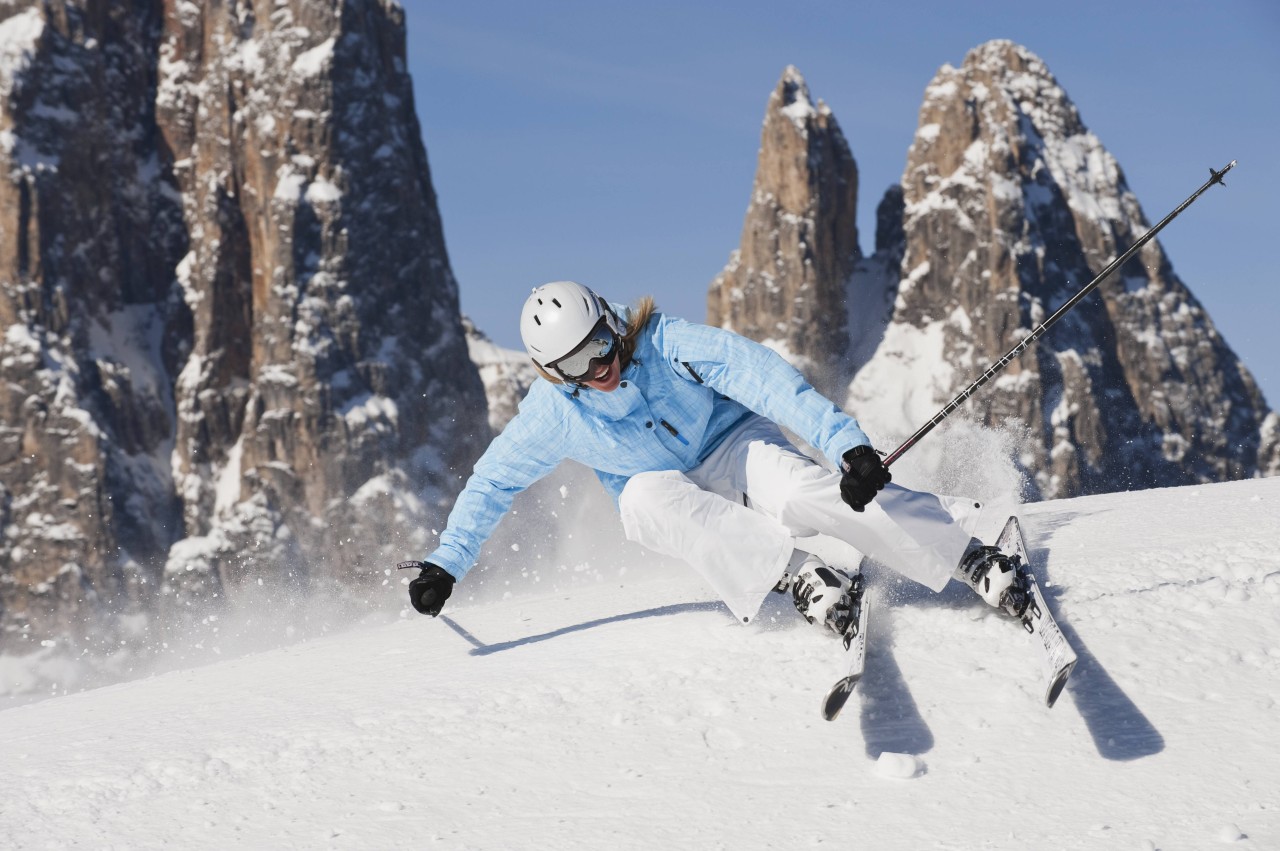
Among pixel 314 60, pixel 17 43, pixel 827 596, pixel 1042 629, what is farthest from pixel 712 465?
pixel 314 60

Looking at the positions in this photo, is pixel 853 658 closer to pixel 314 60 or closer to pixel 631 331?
pixel 631 331

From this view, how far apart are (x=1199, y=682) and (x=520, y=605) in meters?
4.09

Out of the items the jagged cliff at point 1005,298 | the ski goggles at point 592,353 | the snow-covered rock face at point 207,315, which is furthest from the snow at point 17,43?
the ski goggles at point 592,353

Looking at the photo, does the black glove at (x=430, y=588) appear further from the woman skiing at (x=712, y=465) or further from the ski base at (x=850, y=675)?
the ski base at (x=850, y=675)

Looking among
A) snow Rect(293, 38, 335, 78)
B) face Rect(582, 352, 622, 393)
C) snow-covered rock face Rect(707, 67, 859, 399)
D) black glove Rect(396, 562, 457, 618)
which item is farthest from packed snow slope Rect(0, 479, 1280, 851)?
snow Rect(293, 38, 335, 78)

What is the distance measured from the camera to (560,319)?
4.80 m

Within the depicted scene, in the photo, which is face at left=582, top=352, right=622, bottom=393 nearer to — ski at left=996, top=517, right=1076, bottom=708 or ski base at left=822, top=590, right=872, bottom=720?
ski base at left=822, top=590, right=872, bottom=720

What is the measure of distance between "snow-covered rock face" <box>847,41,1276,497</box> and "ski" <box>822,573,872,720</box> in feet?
300

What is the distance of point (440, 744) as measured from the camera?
13.7 feet

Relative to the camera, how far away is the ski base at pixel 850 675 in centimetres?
382

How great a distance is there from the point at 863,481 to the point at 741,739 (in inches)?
42.3

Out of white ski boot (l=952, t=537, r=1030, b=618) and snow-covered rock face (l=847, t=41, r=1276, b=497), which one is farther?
snow-covered rock face (l=847, t=41, r=1276, b=497)

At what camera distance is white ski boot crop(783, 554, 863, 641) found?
439 centimetres

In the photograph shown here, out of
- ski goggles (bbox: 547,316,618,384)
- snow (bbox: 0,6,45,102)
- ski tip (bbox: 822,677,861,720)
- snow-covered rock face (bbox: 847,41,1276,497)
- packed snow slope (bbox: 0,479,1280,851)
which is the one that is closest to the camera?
packed snow slope (bbox: 0,479,1280,851)
